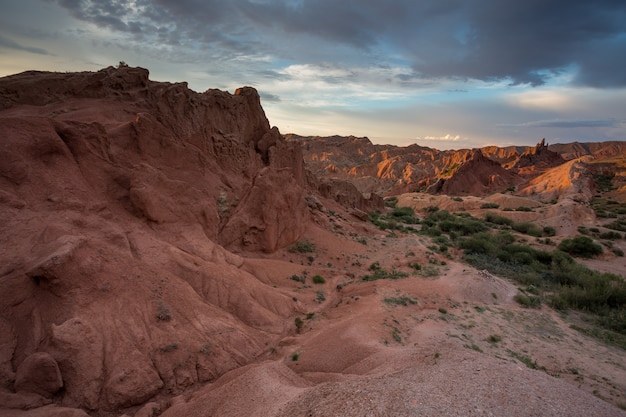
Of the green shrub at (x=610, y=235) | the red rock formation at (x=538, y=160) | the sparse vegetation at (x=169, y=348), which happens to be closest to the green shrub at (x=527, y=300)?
the sparse vegetation at (x=169, y=348)

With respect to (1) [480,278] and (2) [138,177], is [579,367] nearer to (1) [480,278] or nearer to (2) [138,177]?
(1) [480,278]

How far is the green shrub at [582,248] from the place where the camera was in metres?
24.3

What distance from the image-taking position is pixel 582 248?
79.9 ft

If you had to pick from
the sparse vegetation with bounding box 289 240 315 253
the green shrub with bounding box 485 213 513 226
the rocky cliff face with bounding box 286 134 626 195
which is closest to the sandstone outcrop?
the sparse vegetation with bounding box 289 240 315 253

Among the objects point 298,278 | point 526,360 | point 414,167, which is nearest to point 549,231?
point 526,360

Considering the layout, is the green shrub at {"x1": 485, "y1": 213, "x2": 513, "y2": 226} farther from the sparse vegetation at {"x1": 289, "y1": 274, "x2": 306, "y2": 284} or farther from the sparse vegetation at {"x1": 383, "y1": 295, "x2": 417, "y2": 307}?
the sparse vegetation at {"x1": 289, "y1": 274, "x2": 306, "y2": 284}

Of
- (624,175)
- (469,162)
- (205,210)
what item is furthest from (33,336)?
(624,175)

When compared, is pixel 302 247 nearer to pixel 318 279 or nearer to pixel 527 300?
pixel 318 279

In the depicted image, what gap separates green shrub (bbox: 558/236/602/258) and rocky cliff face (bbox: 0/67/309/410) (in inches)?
882

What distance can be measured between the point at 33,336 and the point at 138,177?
4905 mm

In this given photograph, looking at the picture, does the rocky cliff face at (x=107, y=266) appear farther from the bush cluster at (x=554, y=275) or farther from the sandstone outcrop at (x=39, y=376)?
the bush cluster at (x=554, y=275)

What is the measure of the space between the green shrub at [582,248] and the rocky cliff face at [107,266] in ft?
73.5

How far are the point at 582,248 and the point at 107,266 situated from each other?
28.5 m

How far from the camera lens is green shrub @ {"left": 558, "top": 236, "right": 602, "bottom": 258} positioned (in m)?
24.3
